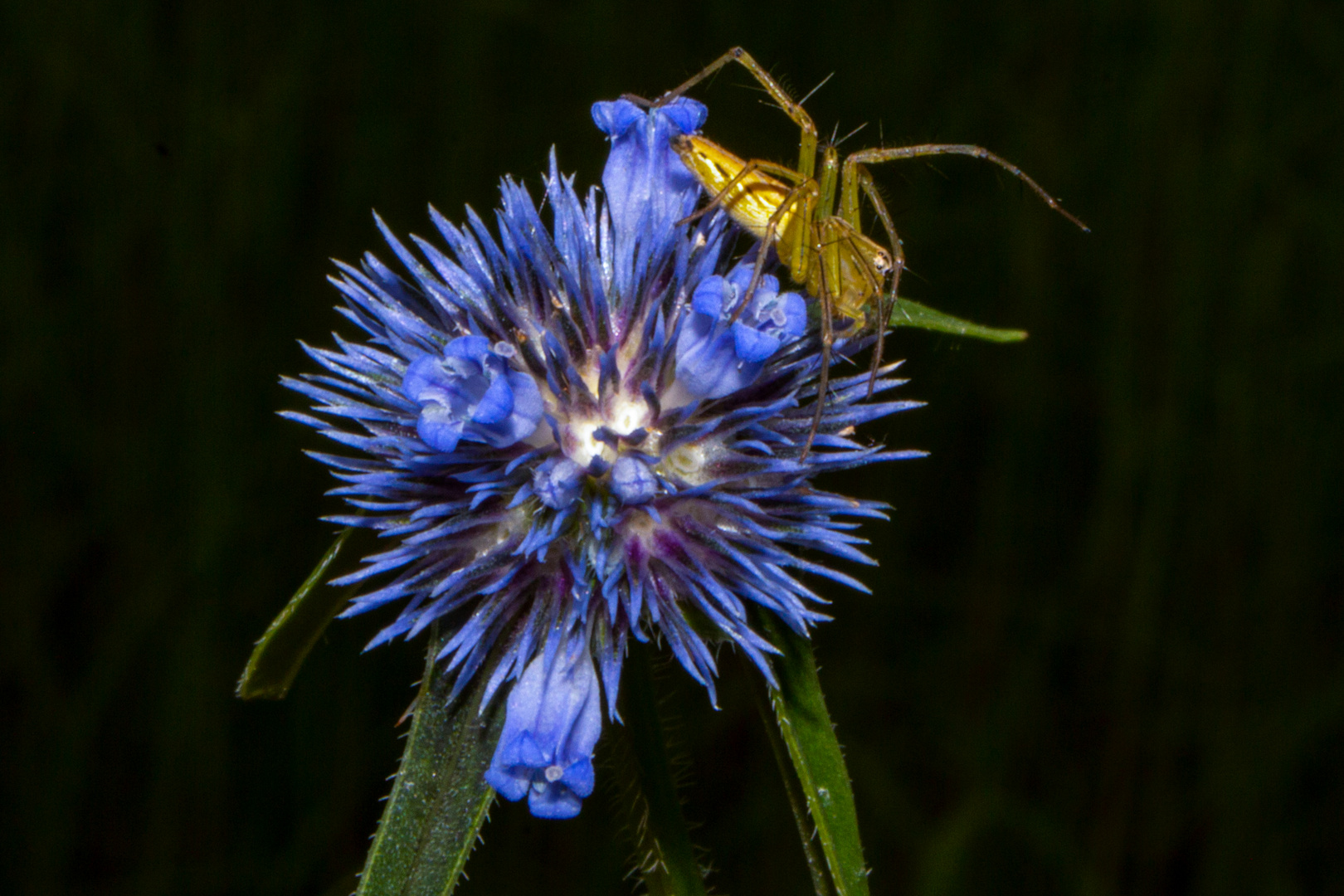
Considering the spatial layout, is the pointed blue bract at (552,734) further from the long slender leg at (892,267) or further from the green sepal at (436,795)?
the long slender leg at (892,267)

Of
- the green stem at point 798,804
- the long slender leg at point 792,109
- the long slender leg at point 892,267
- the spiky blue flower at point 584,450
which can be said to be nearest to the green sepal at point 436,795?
the spiky blue flower at point 584,450

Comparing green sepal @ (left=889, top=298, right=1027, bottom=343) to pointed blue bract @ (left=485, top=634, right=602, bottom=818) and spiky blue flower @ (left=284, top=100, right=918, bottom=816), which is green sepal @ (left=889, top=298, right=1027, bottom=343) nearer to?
spiky blue flower @ (left=284, top=100, right=918, bottom=816)

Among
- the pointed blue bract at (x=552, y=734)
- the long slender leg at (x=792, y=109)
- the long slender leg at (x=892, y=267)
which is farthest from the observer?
the long slender leg at (x=792, y=109)

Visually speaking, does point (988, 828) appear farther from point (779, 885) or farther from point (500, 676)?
point (500, 676)

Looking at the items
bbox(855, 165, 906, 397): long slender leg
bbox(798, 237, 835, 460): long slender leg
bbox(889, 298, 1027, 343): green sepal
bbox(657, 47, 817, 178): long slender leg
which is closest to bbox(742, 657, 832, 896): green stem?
bbox(798, 237, 835, 460): long slender leg

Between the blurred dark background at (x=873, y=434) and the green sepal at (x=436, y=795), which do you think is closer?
the green sepal at (x=436, y=795)

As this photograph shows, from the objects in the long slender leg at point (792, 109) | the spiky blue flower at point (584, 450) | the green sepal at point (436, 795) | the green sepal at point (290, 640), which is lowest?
the green sepal at point (436, 795)

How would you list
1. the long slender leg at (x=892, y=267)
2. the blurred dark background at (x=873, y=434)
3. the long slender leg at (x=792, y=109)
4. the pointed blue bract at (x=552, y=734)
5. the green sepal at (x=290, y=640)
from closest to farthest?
the pointed blue bract at (x=552, y=734) → the green sepal at (x=290, y=640) → the long slender leg at (x=892, y=267) → the long slender leg at (x=792, y=109) → the blurred dark background at (x=873, y=434)
